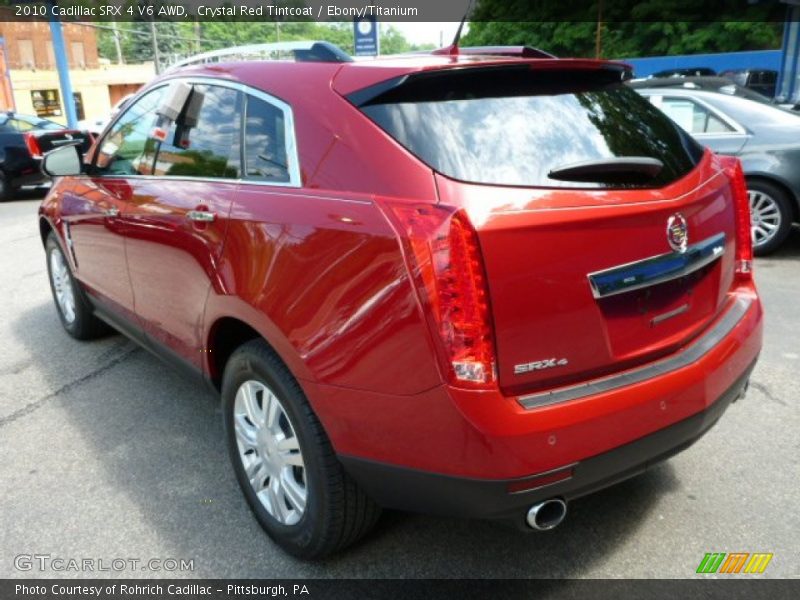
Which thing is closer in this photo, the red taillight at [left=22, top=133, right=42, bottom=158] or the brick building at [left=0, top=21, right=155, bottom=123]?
the red taillight at [left=22, top=133, right=42, bottom=158]

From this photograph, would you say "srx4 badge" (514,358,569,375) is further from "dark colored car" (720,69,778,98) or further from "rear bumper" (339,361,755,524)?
"dark colored car" (720,69,778,98)

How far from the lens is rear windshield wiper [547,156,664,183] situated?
6.68 feet

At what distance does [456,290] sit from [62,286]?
13.1 ft

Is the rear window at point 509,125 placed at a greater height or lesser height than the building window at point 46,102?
greater

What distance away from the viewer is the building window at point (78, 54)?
62938mm

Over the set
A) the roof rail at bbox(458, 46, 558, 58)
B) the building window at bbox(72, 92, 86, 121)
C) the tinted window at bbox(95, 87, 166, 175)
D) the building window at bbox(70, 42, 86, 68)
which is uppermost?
the building window at bbox(70, 42, 86, 68)

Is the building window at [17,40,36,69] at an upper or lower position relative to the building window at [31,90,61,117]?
upper

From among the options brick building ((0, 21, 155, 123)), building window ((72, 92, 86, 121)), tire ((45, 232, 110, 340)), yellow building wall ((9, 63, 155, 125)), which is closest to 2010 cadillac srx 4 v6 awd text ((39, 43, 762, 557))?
tire ((45, 232, 110, 340))

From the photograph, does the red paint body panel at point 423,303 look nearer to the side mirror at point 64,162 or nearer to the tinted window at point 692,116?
the side mirror at point 64,162

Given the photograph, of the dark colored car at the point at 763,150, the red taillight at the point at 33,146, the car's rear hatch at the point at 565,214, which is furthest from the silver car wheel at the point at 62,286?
the red taillight at the point at 33,146

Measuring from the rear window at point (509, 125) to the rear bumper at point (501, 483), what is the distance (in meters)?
0.80

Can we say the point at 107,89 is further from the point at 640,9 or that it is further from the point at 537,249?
the point at 537,249

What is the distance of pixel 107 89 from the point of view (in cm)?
Result: 5775

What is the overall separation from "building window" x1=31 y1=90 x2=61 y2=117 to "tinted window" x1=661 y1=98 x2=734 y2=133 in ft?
163
